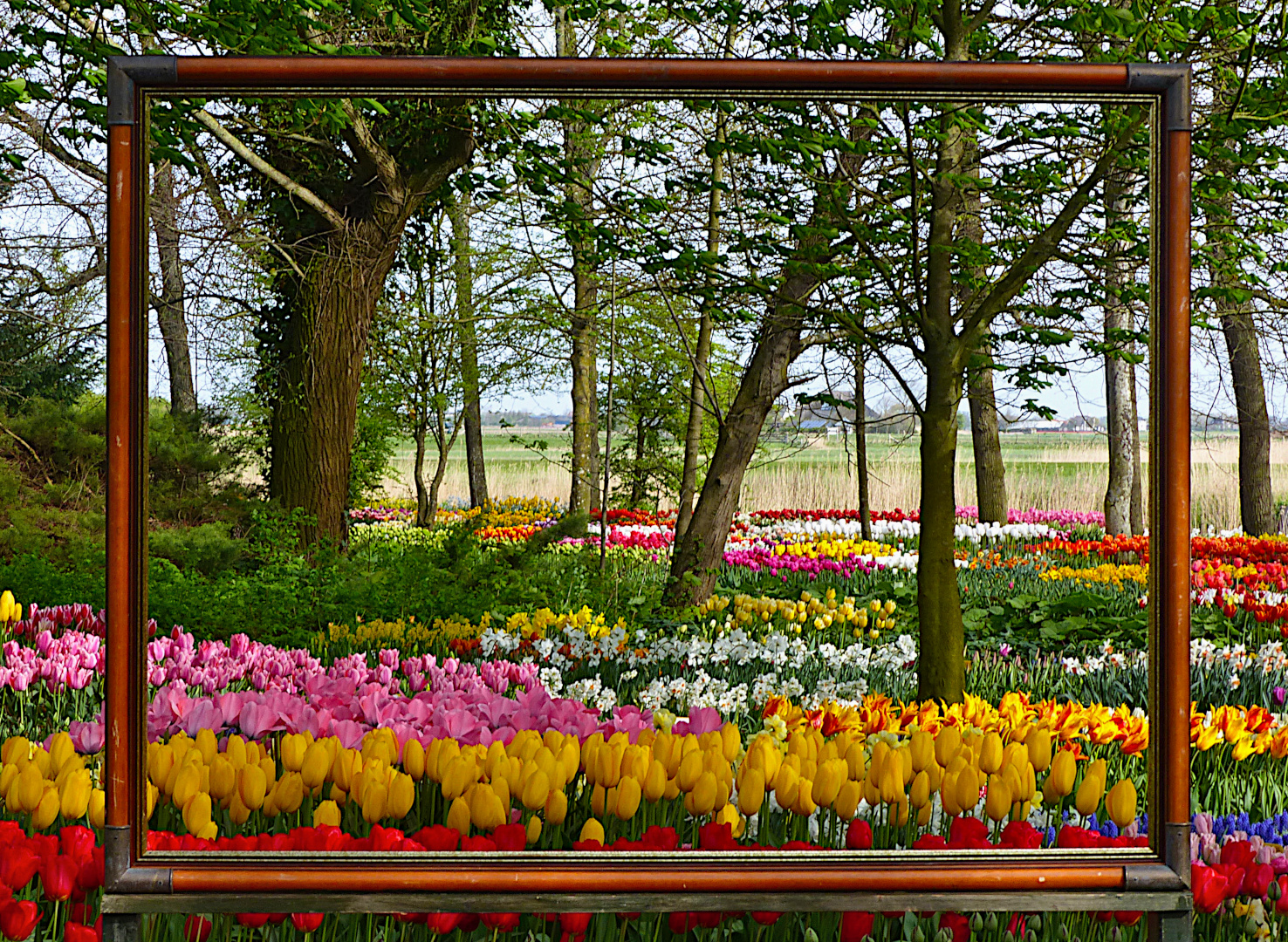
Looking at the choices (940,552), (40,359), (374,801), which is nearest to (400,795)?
(374,801)

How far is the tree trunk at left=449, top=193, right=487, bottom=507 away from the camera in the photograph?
7.34 metres

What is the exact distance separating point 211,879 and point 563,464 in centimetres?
668

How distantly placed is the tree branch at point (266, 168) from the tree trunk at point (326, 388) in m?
0.21

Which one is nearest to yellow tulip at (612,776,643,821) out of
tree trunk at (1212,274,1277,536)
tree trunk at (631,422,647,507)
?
tree trunk at (631,422,647,507)

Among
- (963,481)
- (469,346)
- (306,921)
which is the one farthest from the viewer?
(963,481)

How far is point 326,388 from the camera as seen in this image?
769cm

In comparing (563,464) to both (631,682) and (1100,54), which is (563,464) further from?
(1100,54)

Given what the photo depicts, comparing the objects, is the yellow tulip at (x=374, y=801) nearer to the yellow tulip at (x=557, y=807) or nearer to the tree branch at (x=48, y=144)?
the yellow tulip at (x=557, y=807)

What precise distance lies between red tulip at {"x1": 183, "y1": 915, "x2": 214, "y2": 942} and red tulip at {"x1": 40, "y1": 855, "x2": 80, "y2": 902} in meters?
0.20

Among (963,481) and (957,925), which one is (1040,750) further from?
(963,481)

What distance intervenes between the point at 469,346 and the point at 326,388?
122 cm

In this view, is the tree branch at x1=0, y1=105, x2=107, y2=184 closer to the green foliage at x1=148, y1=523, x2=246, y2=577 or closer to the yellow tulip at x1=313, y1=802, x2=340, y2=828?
the green foliage at x1=148, y1=523, x2=246, y2=577

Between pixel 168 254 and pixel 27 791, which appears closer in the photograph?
pixel 27 791

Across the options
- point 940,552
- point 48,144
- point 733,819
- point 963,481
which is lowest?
point 733,819
